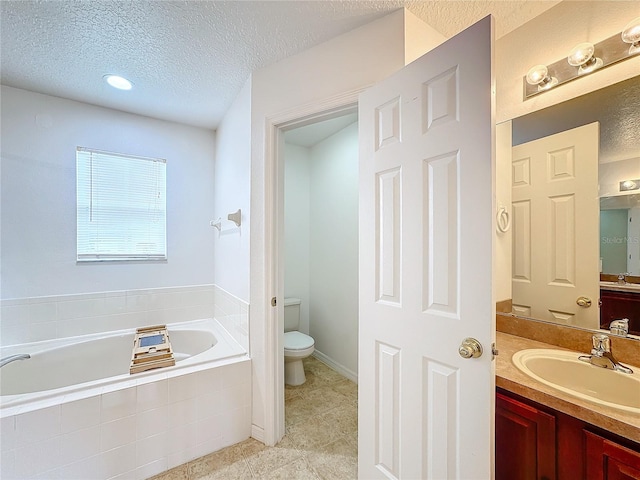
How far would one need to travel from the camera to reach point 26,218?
202 centimetres

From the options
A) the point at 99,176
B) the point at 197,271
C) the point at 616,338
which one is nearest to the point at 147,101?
the point at 99,176

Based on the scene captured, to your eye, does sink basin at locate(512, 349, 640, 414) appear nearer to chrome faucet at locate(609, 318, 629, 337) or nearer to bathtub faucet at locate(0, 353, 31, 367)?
chrome faucet at locate(609, 318, 629, 337)

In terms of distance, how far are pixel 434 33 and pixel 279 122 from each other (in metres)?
0.98

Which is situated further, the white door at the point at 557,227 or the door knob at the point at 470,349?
the white door at the point at 557,227

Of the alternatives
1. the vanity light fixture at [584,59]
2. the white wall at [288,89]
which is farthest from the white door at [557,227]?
the white wall at [288,89]

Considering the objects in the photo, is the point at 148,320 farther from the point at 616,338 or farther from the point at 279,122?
the point at 616,338

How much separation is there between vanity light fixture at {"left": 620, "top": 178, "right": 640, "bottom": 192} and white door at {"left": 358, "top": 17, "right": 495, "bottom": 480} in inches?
29.8

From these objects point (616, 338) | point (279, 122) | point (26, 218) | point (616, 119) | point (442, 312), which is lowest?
point (616, 338)

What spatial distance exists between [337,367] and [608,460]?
7.09 ft

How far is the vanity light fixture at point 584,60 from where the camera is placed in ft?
3.61

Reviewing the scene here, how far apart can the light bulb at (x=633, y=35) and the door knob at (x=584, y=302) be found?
1059mm

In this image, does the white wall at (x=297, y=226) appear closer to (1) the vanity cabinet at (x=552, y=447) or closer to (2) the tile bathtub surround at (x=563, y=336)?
(2) the tile bathtub surround at (x=563, y=336)

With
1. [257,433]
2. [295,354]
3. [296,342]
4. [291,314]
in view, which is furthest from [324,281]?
[257,433]

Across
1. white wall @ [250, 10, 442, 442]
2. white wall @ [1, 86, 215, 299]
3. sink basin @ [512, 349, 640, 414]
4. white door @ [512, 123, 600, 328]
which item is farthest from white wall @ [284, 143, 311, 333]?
sink basin @ [512, 349, 640, 414]
